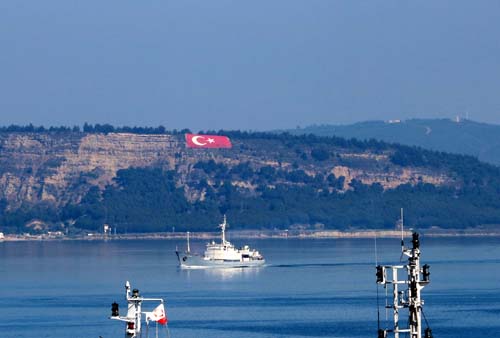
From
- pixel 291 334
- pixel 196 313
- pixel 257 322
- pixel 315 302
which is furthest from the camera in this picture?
pixel 315 302

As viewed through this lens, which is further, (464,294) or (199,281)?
(199,281)

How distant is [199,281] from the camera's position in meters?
190

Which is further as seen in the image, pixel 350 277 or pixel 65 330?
pixel 350 277

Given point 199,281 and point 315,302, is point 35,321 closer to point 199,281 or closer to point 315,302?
point 315,302

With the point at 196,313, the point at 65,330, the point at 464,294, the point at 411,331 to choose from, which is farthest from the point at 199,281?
the point at 411,331

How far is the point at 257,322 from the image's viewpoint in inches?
4870

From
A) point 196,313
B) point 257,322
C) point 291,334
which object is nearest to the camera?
point 291,334

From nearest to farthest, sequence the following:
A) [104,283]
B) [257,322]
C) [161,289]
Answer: [257,322] < [161,289] < [104,283]

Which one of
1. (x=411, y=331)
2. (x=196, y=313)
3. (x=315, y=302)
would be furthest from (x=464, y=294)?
(x=411, y=331)

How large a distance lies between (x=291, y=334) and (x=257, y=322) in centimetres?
1134

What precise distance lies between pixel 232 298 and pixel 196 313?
22.2 m

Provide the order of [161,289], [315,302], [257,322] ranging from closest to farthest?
[257,322] → [315,302] → [161,289]

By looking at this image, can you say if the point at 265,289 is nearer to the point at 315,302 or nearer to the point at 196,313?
the point at 315,302

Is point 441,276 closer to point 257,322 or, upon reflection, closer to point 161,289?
point 161,289
